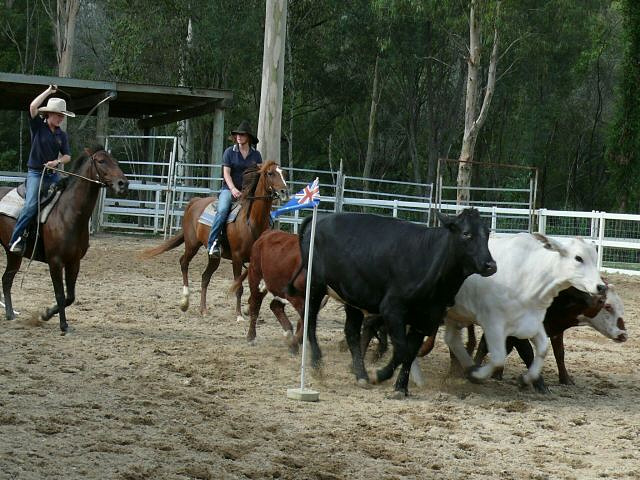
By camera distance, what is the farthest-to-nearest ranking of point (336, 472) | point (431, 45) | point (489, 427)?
point (431, 45)
point (489, 427)
point (336, 472)

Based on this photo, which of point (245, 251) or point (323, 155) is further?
point (323, 155)

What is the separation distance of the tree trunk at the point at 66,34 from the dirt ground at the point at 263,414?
1172 inches

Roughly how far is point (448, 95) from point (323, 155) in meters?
6.74

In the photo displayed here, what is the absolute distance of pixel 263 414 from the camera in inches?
292

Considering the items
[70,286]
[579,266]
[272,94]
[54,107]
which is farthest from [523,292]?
[272,94]

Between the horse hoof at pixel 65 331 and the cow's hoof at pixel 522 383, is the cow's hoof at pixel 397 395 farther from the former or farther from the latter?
the horse hoof at pixel 65 331

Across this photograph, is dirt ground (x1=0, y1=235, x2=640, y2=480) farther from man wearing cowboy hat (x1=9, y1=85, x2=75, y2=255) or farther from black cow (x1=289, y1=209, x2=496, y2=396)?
man wearing cowboy hat (x1=9, y1=85, x2=75, y2=255)

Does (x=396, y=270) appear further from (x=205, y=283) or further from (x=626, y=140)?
(x=626, y=140)

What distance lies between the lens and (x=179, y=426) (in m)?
6.75

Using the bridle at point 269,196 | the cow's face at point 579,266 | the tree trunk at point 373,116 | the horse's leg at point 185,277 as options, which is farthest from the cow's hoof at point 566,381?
the tree trunk at point 373,116

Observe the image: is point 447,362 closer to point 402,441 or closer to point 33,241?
point 402,441

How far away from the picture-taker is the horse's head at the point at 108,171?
10414 mm

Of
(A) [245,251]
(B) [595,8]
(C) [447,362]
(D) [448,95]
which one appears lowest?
(C) [447,362]

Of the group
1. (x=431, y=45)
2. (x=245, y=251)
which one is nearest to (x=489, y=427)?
(x=245, y=251)
